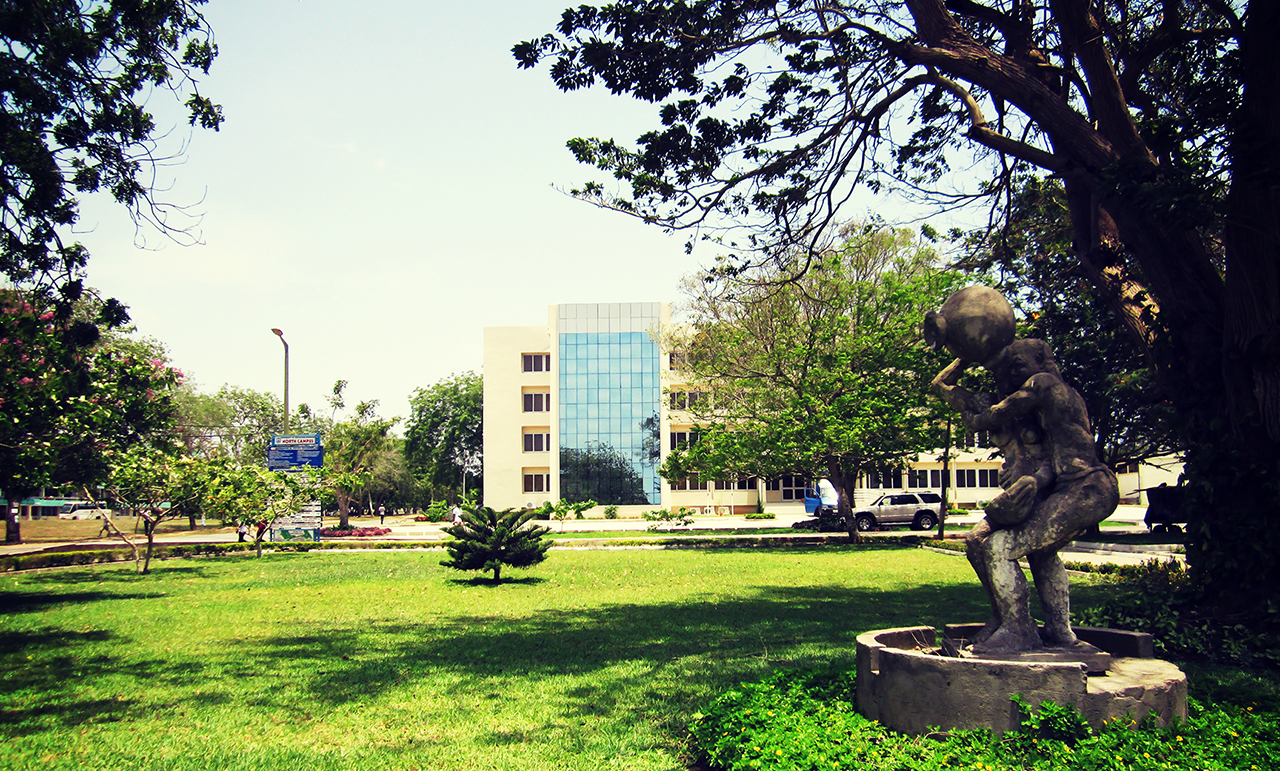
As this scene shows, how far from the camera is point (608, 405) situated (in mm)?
49875

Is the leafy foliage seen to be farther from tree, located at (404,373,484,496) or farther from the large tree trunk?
tree, located at (404,373,484,496)

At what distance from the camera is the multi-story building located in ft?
163

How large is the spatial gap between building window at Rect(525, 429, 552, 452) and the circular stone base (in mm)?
46392

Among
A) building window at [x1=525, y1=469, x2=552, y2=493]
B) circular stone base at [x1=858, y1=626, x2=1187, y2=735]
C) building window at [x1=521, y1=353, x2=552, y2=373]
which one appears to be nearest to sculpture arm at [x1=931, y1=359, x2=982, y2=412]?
circular stone base at [x1=858, y1=626, x2=1187, y2=735]

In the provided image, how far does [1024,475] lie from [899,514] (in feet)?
94.2

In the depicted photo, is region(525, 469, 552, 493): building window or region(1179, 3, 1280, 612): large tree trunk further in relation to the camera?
region(525, 469, 552, 493): building window

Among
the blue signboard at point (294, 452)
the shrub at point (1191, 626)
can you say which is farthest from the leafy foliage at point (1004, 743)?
the blue signboard at point (294, 452)

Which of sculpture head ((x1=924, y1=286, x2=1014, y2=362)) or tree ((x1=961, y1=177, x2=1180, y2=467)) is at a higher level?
tree ((x1=961, y1=177, x2=1180, y2=467))

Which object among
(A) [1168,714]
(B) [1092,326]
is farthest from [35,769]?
(B) [1092,326]

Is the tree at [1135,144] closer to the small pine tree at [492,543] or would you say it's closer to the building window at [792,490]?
the small pine tree at [492,543]

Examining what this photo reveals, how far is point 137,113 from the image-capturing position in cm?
963

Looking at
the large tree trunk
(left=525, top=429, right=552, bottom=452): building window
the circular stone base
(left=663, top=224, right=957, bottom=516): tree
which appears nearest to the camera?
the circular stone base

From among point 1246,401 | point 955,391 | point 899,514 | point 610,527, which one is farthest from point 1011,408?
point 610,527

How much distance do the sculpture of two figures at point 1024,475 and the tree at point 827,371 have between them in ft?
56.7
